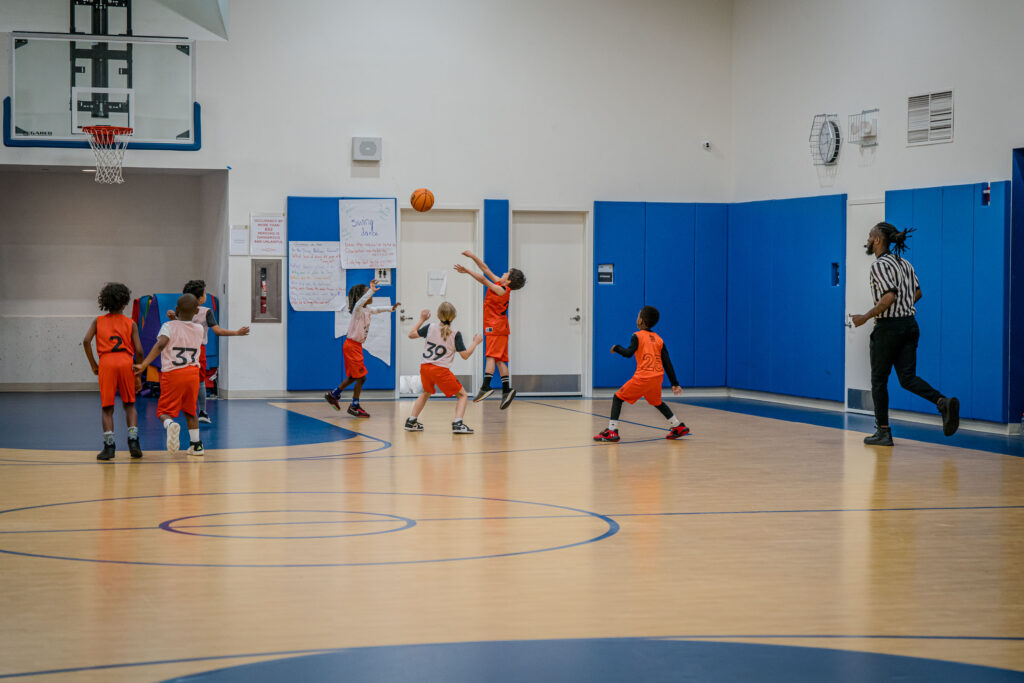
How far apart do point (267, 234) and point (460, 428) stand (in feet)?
16.9

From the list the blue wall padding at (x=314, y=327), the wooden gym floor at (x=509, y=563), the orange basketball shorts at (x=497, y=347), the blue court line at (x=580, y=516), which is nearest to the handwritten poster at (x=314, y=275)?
the blue wall padding at (x=314, y=327)

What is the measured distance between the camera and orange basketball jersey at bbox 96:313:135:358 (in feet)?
27.9

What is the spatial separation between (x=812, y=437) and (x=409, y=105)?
23.2ft

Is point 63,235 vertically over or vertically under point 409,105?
under

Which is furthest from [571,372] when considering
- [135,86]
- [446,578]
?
[446,578]

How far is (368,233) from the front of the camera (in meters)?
14.3

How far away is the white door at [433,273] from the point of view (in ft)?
47.9

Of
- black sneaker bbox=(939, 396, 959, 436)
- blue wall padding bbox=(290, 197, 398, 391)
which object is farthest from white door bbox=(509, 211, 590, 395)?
black sneaker bbox=(939, 396, 959, 436)

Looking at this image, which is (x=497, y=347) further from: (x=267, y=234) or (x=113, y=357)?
(x=113, y=357)

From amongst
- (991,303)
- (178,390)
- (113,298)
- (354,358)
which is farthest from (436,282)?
(991,303)

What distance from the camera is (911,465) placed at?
342 inches

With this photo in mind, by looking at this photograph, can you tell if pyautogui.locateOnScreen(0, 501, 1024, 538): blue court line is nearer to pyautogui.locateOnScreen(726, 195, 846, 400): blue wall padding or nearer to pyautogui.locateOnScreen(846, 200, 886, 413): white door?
pyautogui.locateOnScreen(846, 200, 886, 413): white door

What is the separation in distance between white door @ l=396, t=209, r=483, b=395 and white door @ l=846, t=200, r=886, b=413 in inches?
189

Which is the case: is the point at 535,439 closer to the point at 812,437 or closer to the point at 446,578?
the point at 812,437
